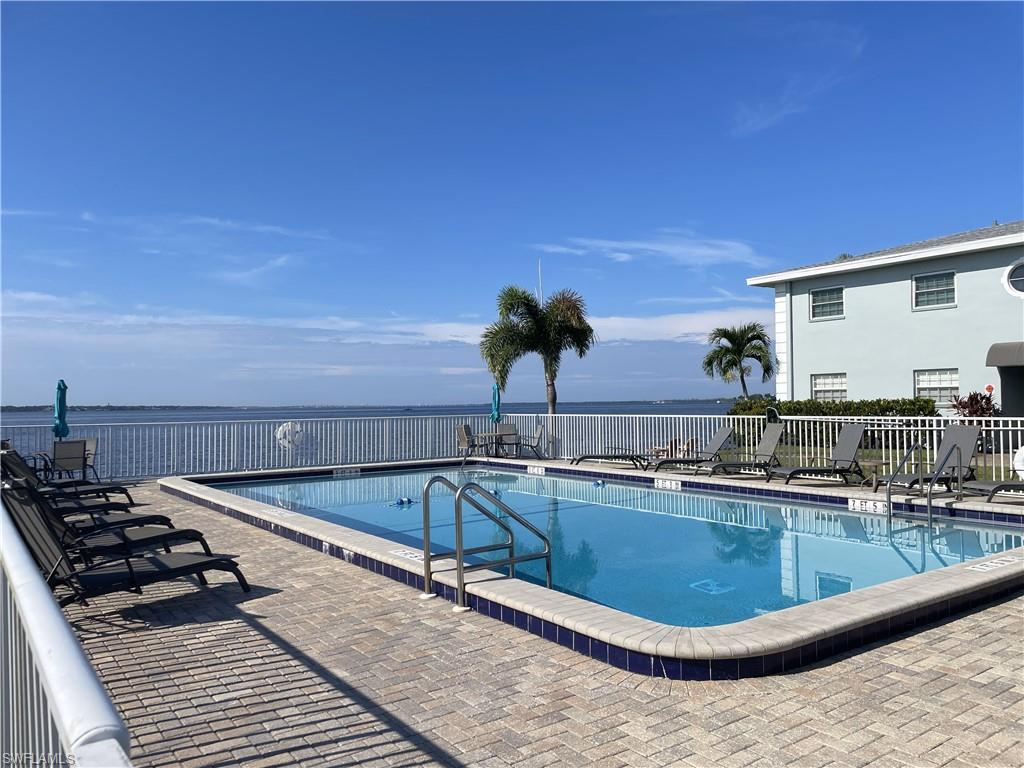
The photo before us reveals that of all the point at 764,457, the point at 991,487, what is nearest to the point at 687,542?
the point at 991,487

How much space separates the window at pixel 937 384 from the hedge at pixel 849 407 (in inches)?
19.2

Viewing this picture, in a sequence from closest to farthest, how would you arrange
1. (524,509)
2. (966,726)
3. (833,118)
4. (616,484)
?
(966,726), (524,509), (616,484), (833,118)

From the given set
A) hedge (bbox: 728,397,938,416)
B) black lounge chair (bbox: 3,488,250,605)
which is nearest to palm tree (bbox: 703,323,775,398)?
hedge (bbox: 728,397,938,416)

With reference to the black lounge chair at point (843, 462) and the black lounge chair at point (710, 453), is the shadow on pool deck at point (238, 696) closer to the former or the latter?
the black lounge chair at point (843, 462)

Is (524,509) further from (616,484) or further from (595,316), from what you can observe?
(595,316)

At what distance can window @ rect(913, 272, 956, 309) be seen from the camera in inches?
695

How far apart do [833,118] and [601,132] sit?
5.96 m

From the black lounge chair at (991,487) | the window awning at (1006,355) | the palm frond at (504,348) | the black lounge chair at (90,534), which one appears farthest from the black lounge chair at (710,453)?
the black lounge chair at (90,534)

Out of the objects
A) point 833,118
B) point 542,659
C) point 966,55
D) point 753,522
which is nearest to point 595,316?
point 833,118

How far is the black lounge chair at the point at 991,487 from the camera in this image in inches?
340

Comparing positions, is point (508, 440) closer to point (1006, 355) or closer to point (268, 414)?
point (1006, 355)

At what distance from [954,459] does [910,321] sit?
1007cm

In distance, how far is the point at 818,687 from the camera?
11.5 ft

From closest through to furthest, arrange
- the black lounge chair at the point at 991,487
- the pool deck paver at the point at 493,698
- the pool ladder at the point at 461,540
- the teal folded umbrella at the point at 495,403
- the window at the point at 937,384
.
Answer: the pool deck paver at the point at 493,698
the pool ladder at the point at 461,540
the black lounge chair at the point at 991,487
the window at the point at 937,384
the teal folded umbrella at the point at 495,403
